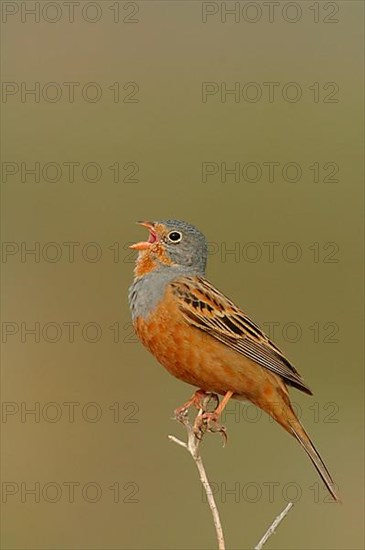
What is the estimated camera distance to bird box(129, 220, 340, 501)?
4.62m

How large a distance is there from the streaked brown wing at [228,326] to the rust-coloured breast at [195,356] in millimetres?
32

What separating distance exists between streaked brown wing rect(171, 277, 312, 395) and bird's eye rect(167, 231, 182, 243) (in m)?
0.17

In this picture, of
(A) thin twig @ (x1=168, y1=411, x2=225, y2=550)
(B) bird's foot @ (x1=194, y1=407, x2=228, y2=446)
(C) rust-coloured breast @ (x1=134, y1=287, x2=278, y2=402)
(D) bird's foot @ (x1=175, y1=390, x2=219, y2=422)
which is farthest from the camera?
(D) bird's foot @ (x1=175, y1=390, x2=219, y2=422)

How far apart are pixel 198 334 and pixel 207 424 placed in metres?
0.46

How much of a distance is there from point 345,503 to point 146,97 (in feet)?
22.5

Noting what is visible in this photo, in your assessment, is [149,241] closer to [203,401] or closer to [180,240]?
[180,240]

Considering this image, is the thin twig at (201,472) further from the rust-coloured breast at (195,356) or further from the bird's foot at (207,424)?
the rust-coloured breast at (195,356)

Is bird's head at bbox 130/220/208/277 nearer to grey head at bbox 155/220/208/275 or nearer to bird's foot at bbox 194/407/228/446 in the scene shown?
grey head at bbox 155/220/208/275

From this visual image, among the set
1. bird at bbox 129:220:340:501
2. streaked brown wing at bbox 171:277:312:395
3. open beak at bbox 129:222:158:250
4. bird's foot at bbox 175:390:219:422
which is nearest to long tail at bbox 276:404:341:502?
bird at bbox 129:220:340:501

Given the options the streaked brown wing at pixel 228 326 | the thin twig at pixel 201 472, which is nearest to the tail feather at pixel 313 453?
the streaked brown wing at pixel 228 326

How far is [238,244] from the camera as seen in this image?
31.9ft

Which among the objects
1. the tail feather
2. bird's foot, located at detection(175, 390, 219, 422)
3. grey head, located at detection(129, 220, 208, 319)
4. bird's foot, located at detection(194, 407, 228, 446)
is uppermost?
grey head, located at detection(129, 220, 208, 319)

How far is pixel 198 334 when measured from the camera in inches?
186

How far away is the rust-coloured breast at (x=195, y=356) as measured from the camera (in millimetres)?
4594
